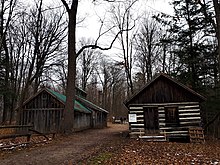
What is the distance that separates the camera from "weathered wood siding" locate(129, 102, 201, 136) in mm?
15969

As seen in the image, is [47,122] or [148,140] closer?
[148,140]

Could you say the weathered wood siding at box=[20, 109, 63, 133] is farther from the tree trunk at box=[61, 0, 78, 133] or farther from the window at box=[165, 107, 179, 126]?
the window at box=[165, 107, 179, 126]

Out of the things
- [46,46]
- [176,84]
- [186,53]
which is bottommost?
[176,84]

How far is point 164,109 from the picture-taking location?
16406 millimetres

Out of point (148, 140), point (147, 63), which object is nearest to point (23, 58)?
point (147, 63)

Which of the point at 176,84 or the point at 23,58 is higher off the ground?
the point at 23,58

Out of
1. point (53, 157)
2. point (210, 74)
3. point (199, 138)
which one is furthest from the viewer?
point (210, 74)

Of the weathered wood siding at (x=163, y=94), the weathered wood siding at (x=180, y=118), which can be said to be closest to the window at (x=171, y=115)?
the weathered wood siding at (x=180, y=118)

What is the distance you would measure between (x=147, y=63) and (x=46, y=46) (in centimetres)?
1435

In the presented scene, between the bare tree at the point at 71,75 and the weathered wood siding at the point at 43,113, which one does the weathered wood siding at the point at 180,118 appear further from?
the weathered wood siding at the point at 43,113

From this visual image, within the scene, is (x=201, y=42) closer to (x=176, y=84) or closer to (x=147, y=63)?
(x=176, y=84)

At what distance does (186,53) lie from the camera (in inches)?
779

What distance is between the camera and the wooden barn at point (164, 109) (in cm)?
1600

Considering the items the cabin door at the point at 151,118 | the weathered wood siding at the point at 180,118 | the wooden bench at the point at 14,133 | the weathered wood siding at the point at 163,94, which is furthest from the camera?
the cabin door at the point at 151,118
